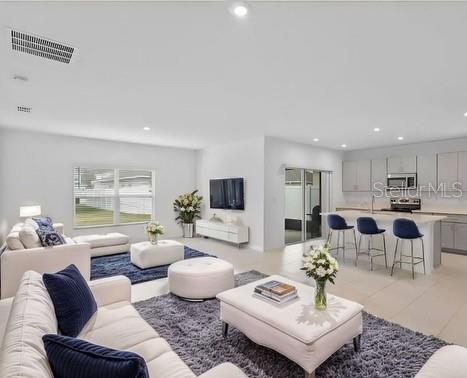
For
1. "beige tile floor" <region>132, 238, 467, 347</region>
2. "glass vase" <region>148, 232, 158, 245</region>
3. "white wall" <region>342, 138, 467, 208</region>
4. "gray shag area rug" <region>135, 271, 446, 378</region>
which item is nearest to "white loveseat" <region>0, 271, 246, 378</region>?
"gray shag area rug" <region>135, 271, 446, 378</region>

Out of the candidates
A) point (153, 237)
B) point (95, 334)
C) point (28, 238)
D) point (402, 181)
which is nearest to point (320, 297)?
point (95, 334)

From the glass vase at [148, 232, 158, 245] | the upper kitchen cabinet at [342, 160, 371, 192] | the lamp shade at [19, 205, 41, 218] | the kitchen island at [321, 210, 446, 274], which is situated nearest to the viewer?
the kitchen island at [321, 210, 446, 274]

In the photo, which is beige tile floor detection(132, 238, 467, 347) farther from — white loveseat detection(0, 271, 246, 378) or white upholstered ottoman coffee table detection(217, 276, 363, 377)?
white loveseat detection(0, 271, 246, 378)

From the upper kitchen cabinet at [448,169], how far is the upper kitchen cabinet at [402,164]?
52 centimetres

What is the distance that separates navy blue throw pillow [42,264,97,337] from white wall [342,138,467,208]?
24.8 ft

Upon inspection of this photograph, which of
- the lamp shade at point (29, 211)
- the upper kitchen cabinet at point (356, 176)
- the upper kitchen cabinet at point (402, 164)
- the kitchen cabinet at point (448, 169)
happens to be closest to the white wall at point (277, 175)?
the upper kitchen cabinet at point (356, 176)

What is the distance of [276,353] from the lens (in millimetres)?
2309

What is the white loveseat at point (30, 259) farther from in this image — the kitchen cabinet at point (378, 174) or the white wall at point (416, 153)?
the white wall at point (416, 153)

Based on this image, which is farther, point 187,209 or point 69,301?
point 187,209

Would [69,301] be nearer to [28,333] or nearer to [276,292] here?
[28,333]

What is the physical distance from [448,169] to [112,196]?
8.07 metres

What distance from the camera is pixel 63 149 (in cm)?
611

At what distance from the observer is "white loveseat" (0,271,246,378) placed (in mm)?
1040

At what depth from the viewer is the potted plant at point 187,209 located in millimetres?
7672
